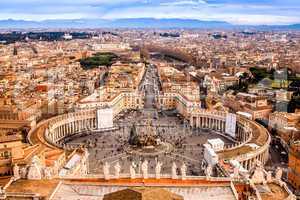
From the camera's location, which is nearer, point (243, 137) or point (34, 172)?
point (34, 172)

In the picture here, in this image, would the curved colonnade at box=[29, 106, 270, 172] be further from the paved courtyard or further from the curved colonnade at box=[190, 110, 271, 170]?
the paved courtyard

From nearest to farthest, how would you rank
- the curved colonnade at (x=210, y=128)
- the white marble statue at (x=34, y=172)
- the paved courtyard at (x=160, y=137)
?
1. the white marble statue at (x=34, y=172)
2. the curved colonnade at (x=210, y=128)
3. the paved courtyard at (x=160, y=137)

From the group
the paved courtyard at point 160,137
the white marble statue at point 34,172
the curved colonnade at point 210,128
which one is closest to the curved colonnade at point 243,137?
the curved colonnade at point 210,128

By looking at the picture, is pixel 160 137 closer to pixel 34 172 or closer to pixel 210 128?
pixel 210 128

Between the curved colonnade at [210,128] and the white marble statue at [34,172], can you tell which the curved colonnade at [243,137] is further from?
the white marble statue at [34,172]

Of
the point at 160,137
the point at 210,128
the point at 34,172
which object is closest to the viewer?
the point at 34,172

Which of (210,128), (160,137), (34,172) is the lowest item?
(210,128)

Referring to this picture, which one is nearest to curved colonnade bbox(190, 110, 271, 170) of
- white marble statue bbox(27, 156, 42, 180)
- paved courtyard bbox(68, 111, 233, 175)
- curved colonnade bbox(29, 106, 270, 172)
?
curved colonnade bbox(29, 106, 270, 172)

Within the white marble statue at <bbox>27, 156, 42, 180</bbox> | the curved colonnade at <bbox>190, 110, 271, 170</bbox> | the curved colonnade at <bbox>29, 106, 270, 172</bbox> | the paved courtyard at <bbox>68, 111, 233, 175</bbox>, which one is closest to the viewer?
the white marble statue at <bbox>27, 156, 42, 180</bbox>

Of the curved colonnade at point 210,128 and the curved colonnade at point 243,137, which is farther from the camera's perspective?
the curved colonnade at point 210,128

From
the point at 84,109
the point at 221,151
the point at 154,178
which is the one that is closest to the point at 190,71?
the point at 84,109

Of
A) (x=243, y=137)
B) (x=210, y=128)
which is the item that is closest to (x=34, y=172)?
(x=243, y=137)
